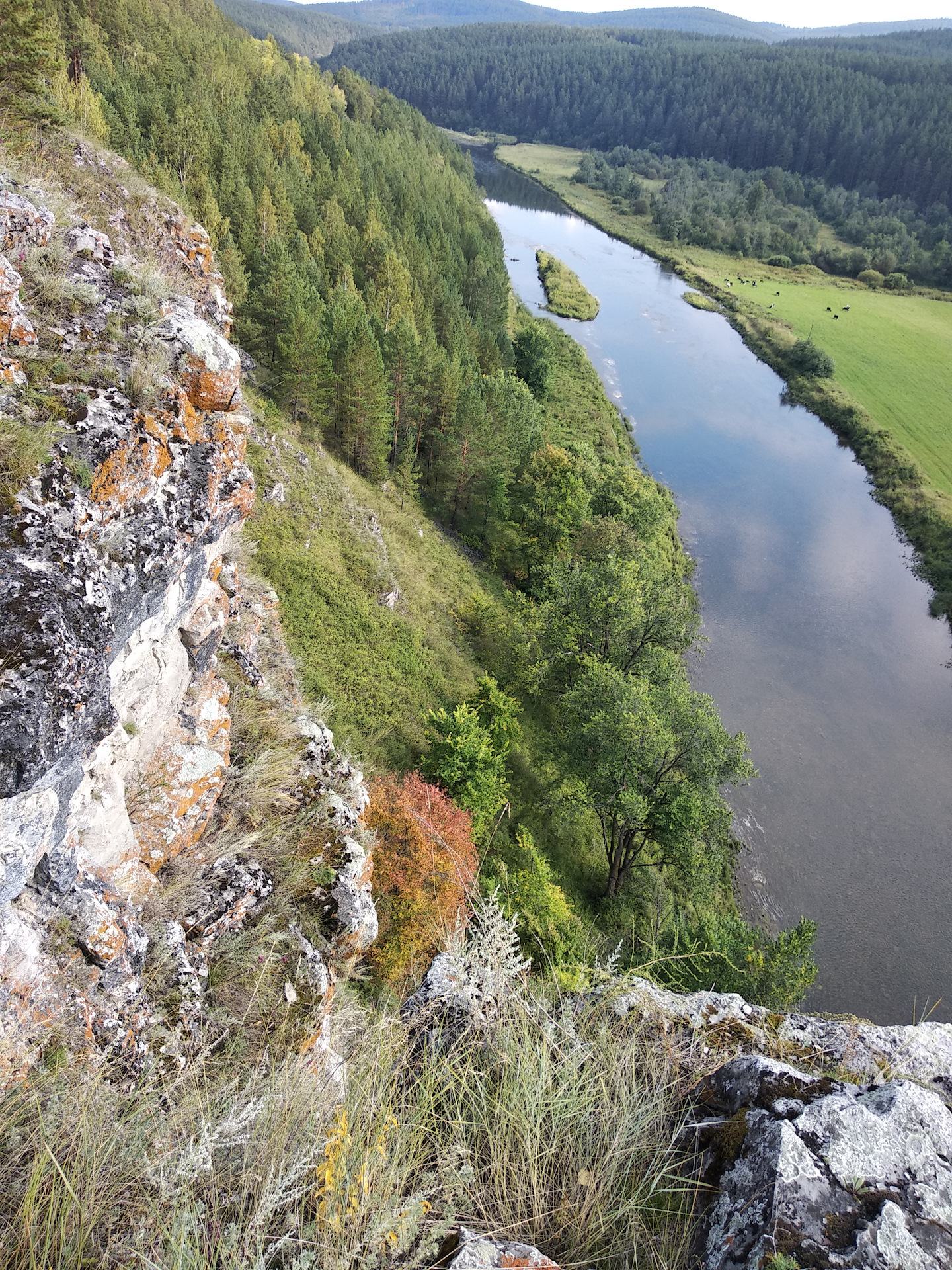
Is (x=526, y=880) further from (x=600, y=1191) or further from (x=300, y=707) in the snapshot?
(x=600, y=1191)

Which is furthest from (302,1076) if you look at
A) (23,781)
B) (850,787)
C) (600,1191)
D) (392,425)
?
(392,425)

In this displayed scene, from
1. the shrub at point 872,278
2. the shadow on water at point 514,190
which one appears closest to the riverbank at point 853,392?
the shrub at point 872,278

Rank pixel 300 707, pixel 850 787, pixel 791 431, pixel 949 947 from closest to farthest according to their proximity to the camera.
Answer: pixel 300 707 → pixel 949 947 → pixel 850 787 → pixel 791 431

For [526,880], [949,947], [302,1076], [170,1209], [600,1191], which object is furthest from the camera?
[949,947]

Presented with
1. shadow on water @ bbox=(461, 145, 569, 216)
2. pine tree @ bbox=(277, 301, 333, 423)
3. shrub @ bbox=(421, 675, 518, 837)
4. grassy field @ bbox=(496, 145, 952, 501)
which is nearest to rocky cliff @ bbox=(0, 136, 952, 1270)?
shrub @ bbox=(421, 675, 518, 837)

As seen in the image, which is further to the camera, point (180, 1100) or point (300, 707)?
point (300, 707)

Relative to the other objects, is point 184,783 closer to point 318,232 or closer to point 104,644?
point 104,644
